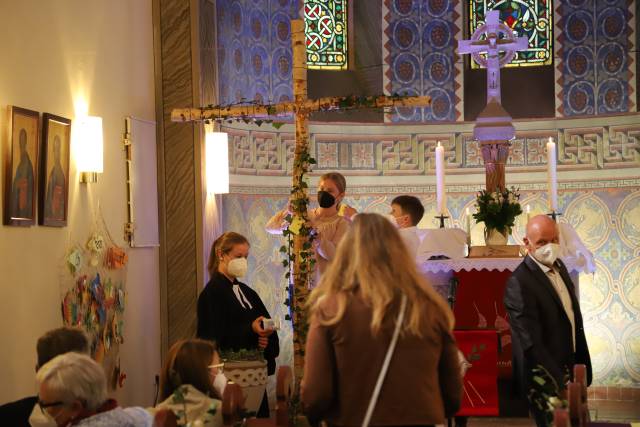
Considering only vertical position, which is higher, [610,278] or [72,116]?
[72,116]

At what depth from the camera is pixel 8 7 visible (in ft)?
20.5

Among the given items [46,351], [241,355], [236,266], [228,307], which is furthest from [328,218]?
[46,351]

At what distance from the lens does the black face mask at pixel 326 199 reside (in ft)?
23.8

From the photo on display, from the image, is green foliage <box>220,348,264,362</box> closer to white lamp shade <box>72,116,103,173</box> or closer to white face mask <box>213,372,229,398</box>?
white face mask <box>213,372,229,398</box>

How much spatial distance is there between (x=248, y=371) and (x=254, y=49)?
5319mm

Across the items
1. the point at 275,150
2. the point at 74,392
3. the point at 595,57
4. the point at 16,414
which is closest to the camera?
the point at 74,392

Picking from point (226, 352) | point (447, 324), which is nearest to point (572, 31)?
point (226, 352)

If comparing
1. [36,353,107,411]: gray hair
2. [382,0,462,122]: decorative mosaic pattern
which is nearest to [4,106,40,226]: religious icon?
[36,353,107,411]: gray hair

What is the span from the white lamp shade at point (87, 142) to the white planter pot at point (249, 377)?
1.75 meters

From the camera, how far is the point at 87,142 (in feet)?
24.0

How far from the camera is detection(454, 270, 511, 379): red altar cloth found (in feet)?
29.2

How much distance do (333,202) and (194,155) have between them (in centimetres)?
224

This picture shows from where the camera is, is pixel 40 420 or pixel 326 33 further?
pixel 326 33

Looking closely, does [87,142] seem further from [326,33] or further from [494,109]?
[326,33]
